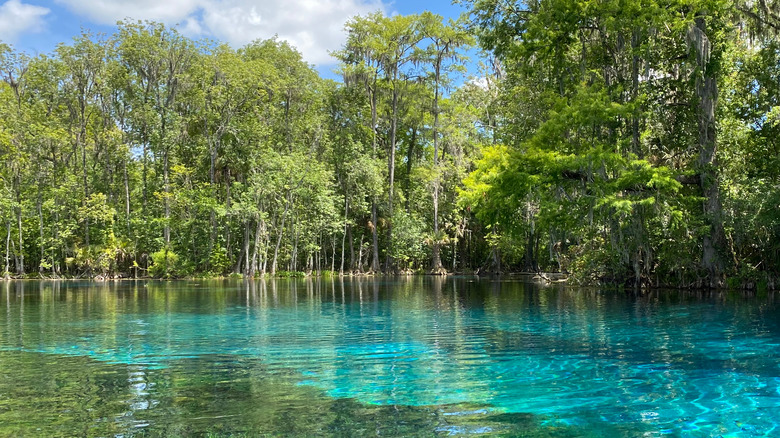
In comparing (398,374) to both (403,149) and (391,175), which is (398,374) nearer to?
(391,175)

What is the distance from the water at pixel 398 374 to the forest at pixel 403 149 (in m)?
6.95

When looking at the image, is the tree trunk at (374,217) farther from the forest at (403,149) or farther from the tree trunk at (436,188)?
the tree trunk at (436,188)

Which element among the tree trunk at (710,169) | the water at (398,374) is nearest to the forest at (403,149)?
the tree trunk at (710,169)

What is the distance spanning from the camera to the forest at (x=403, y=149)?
20.4 meters

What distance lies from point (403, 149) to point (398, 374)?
45.7 meters

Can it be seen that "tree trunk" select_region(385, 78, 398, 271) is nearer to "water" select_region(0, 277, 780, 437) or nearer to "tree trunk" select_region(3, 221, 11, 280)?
"tree trunk" select_region(3, 221, 11, 280)


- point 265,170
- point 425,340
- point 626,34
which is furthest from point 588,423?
point 265,170

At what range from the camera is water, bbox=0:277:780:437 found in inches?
216

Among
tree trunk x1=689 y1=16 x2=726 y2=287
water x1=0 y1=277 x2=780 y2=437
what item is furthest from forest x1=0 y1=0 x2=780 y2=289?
water x1=0 y1=277 x2=780 y2=437

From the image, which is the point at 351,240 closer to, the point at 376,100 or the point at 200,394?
the point at 376,100

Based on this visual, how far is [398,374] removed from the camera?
7727mm

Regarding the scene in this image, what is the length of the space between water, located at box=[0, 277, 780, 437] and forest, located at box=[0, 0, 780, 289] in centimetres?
695

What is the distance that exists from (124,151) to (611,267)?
108ft

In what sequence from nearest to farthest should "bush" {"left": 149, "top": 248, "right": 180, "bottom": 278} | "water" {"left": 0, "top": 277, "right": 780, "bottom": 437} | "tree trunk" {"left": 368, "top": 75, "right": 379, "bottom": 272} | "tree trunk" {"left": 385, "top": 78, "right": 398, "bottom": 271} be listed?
"water" {"left": 0, "top": 277, "right": 780, "bottom": 437} → "bush" {"left": 149, "top": 248, "right": 180, "bottom": 278} → "tree trunk" {"left": 368, "top": 75, "right": 379, "bottom": 272} → "tree trunk" {"left": 385, "top": 78, "right": 398, "bottom": 271}
